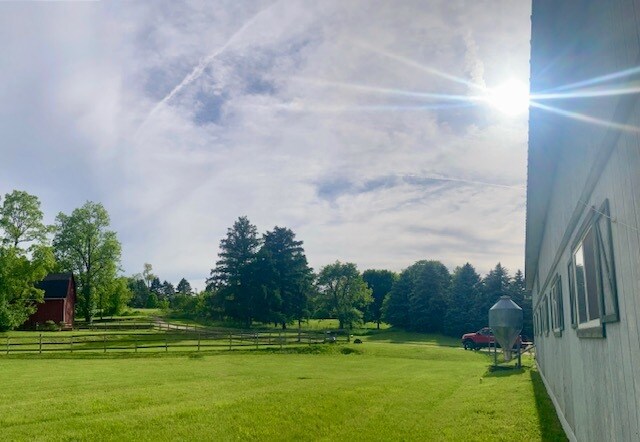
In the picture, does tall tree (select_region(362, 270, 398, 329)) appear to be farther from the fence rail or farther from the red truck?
the fence rail

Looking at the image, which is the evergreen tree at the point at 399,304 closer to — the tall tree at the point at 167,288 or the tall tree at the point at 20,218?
the tall tree at the point at 20,218

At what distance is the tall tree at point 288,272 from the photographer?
68938 mm

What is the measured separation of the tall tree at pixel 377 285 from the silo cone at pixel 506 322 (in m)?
74.2

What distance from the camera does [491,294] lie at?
67.2 m

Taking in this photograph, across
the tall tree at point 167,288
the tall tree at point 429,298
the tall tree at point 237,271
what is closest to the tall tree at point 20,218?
the tall tree at point 237,271

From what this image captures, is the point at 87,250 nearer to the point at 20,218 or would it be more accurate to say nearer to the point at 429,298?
the point at 20,218

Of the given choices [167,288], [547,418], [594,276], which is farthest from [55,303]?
[167,288]

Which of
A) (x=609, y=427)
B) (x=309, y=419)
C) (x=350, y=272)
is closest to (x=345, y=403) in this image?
(x=309, y=419)

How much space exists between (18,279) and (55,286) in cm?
1098

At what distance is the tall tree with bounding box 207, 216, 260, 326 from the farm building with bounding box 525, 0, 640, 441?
61.7 metres

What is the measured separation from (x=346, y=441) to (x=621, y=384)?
655 centimetres

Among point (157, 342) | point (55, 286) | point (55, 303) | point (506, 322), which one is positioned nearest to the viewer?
point (506, 322)

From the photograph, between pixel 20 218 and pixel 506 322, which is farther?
pixel 20 218

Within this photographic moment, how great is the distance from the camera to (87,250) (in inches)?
2467
